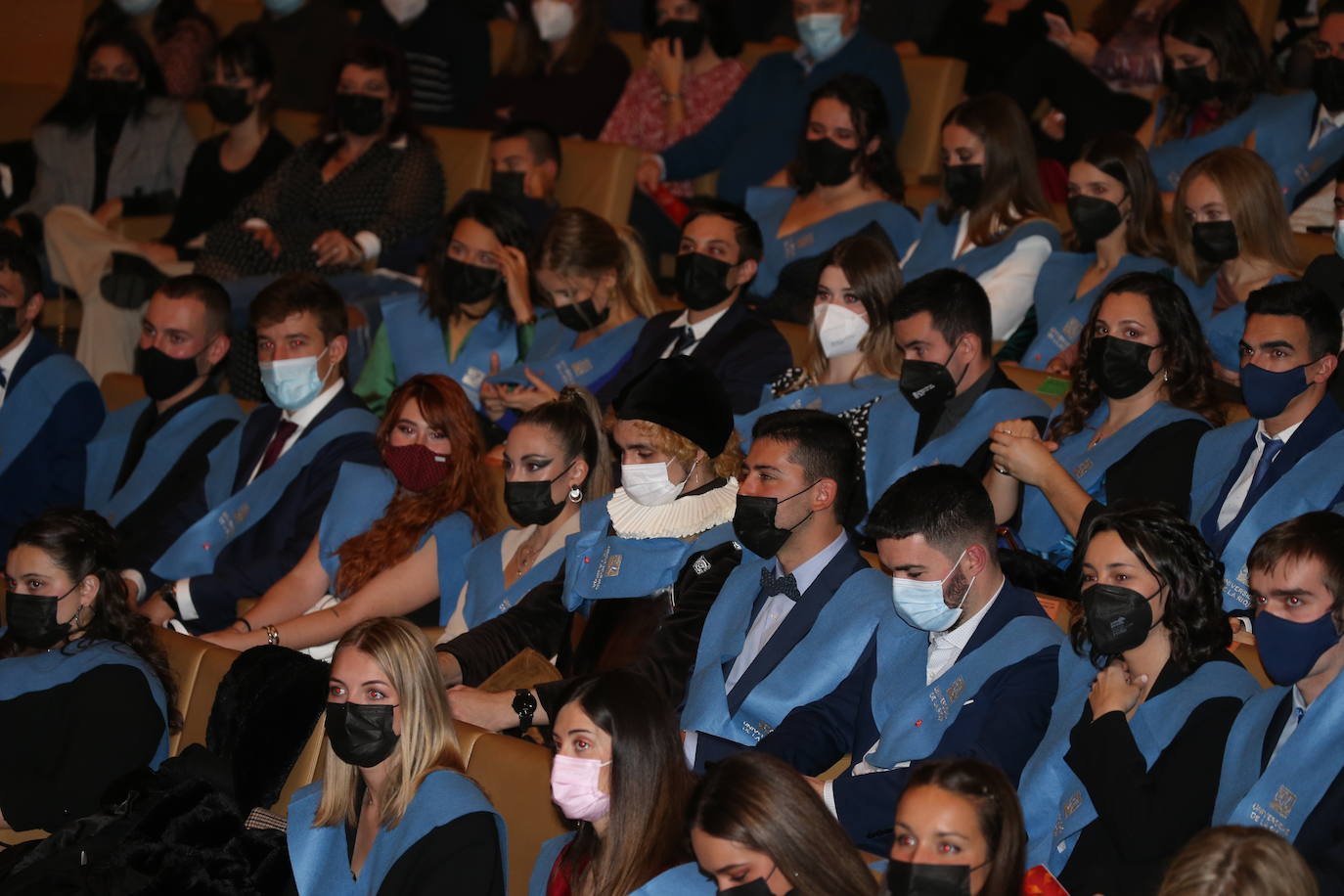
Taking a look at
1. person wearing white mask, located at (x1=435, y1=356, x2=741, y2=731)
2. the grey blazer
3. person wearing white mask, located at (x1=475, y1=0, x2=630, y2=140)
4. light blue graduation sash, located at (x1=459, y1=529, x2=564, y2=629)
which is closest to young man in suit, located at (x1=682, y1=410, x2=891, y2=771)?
person wearing white mask, located at (x1=435, y1=356, x2=741, y2=731)

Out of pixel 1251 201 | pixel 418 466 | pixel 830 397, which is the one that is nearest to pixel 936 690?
pixel 830 397

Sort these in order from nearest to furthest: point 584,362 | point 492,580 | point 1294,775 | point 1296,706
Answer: point 1294,775 < point 1296,706 < point 492,580 < point 584,362

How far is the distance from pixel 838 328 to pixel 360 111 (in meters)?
2.55

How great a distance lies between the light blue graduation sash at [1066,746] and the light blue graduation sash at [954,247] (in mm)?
2263

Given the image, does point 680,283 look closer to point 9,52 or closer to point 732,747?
point 732,747

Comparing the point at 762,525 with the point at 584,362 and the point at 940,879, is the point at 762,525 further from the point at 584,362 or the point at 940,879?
the point at 584,362

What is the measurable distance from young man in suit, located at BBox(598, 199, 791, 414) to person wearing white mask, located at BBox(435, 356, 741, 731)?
2.97 feet

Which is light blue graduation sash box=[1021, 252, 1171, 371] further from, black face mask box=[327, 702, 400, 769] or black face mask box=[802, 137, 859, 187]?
black face mask box=[327, 702, 400, 769]

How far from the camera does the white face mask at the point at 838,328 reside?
15.8 feet

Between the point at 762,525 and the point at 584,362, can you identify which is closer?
the point at 762,525

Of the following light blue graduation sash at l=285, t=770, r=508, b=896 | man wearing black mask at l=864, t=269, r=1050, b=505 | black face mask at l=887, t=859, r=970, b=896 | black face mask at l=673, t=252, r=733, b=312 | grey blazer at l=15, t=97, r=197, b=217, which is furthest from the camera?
grey blazer at l=15, t=97, r=197, b=217

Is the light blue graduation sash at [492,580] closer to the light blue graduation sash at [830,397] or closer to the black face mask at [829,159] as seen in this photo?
the light blue graduation sash at [830,397]

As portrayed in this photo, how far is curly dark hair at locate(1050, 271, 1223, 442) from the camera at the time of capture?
417cm

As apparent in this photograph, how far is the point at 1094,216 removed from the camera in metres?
5.06
